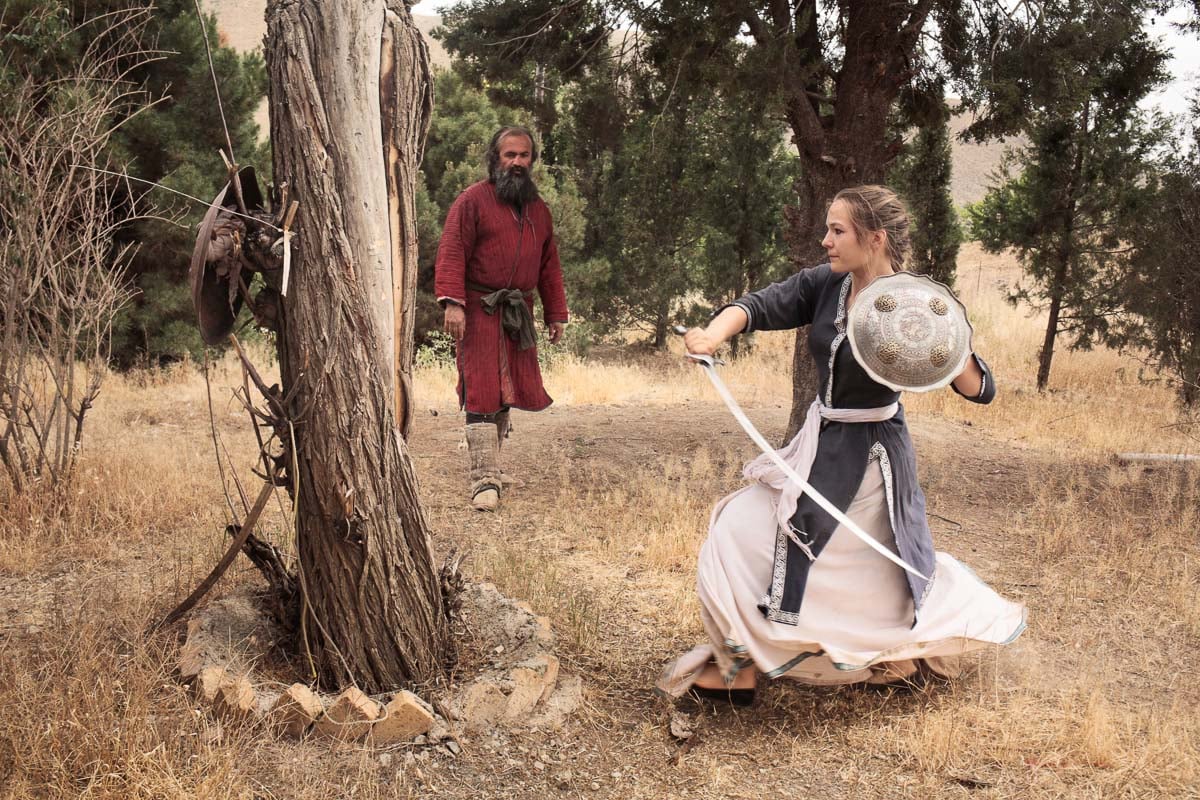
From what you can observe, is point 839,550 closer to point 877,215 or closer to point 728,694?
point 728,694

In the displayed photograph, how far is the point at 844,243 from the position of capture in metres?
3.26

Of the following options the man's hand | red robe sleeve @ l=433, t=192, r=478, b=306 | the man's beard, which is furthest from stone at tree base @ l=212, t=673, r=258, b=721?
the man's beard

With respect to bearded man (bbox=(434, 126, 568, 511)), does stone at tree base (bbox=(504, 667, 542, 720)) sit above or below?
below

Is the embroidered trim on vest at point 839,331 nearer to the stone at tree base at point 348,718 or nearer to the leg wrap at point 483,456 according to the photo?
the stone at tree base at point 348,718

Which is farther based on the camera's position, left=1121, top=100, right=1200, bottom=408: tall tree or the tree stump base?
left=1121, top=100, right=1200, bottom=408: tall tree

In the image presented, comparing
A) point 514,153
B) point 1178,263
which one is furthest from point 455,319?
point 1178,263

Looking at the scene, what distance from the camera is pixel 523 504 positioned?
577 centimetres

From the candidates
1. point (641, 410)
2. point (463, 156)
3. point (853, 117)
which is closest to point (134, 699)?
point (853, 117)

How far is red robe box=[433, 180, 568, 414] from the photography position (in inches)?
218

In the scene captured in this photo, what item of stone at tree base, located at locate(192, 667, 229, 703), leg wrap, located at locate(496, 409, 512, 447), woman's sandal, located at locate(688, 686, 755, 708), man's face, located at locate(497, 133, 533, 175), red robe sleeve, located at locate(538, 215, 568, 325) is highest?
man's face, located at locate(497, 133, 533, 175)

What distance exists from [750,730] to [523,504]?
8.74 feet

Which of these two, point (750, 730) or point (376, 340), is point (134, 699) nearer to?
point (376, 340)

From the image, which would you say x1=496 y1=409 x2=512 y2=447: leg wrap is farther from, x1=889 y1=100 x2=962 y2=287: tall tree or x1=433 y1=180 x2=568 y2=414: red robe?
x1=889 y1=100 x2=962 y2=287: tall tree

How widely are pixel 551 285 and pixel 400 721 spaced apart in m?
3.37
